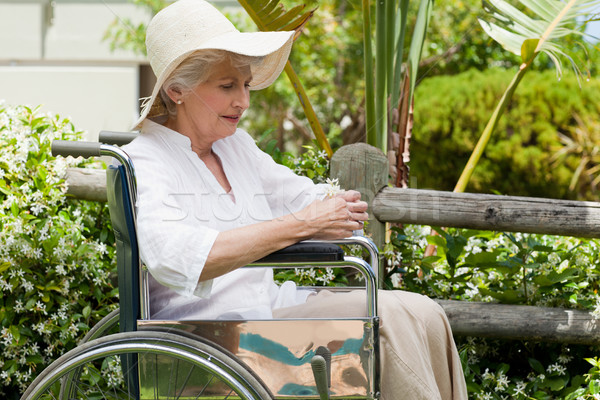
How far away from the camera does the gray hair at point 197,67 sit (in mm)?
1764

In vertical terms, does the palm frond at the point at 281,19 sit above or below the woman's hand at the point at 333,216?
above

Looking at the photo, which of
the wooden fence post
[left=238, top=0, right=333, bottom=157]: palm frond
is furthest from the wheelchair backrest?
[left=238, top=0, right=333, bottom=157]: palm frond

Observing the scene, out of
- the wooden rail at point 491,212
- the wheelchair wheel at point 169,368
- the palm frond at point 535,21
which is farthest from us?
the palm frond at point 535,21

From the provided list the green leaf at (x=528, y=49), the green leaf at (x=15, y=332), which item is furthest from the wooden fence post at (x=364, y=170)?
the green leaf at (x=15, y=332)

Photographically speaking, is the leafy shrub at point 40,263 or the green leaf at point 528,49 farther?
the green leaf at point 528,49

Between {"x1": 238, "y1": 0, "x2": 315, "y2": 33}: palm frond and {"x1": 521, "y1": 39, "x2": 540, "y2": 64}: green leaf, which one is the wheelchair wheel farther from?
{"x1": 521, "y1": 39, "x2": 540, "y2": 64}: green leaf

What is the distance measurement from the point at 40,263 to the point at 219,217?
1.15m

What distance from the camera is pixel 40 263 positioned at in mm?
2641

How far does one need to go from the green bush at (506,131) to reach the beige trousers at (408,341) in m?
5.52

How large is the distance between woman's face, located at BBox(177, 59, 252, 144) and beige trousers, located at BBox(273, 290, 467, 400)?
50 centimetres

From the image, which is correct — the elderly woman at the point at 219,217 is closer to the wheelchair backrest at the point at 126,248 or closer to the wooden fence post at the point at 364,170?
the wheelchair backrest at the point at 126,248

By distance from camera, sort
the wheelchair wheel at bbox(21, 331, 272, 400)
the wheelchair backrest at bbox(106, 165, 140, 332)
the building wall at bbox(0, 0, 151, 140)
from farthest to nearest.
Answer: the building wall at bbox(0, 0, 151, 140), the wheelchair backrest at bbox(106, 165, 140, 332), the wheelchair wheel at bbox(21, 331, 272, 400)

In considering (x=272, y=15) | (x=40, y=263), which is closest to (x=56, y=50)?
(x=272, y=15)

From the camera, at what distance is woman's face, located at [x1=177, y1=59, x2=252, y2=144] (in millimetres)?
1797
